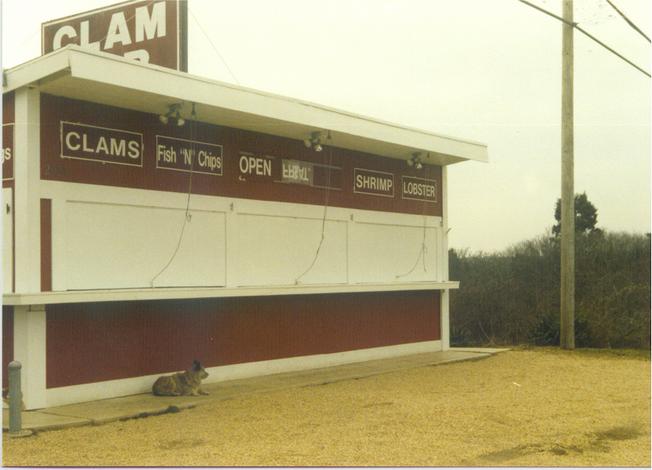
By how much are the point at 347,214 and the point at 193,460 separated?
9.19m

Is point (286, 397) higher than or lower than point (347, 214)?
lower

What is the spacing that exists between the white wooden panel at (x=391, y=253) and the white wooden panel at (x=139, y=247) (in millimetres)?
3928

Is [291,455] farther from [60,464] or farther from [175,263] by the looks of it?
[175,263]

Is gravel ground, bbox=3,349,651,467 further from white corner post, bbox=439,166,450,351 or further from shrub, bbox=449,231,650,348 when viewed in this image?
shrub, bbox=449,231,650,348

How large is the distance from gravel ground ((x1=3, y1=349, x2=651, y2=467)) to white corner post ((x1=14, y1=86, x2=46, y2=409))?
1.54 metres

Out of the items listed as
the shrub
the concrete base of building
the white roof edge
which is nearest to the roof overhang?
the white roof edge

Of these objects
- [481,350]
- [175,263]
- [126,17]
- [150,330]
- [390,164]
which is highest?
[126,17]

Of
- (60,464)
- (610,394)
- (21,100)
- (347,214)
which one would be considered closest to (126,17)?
(21,100)

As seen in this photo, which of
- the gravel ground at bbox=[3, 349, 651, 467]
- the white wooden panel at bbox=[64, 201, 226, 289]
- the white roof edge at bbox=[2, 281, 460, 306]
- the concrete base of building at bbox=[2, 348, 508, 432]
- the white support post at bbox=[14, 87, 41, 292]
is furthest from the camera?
the white wooden panel at bbox=[64, 201, 226, 289]

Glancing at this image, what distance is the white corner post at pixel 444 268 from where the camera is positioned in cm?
1955

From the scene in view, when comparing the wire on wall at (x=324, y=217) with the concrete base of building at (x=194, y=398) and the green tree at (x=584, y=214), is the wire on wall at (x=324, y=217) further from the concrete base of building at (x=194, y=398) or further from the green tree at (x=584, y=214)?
the green tree at (x=584, y=214)

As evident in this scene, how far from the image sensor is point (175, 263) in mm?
12984

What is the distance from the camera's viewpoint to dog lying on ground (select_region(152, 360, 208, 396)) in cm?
1203

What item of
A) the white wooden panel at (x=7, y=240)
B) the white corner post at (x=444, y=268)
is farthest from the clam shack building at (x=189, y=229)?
the white corner post at (x=444, y=268)
